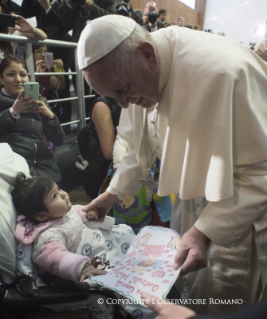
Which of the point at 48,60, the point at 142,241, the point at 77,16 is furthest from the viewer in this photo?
the point at 77,16

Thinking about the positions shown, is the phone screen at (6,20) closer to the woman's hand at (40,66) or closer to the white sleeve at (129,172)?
the woman's hand at (40,66)

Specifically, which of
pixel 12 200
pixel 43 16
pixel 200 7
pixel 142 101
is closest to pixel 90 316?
pixel 12 200

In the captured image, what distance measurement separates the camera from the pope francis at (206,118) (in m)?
0.95

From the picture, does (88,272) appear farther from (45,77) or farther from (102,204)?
(45,77)

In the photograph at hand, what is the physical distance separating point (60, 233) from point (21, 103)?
0.84 metres

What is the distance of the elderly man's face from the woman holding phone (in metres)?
0.90

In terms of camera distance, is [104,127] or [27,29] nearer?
[27,29]

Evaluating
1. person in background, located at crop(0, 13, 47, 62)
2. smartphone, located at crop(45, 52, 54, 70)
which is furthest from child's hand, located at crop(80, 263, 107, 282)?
smartphone, located at crop(45, 52, 54, 70)

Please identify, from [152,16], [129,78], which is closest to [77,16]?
[152,16]

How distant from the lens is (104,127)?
7.40ft

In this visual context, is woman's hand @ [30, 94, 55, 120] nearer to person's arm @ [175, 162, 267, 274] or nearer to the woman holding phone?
the woman holding phone

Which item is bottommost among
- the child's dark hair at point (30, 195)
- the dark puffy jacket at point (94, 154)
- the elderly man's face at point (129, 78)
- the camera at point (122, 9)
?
the dark puffy jacket at point (94, 154)

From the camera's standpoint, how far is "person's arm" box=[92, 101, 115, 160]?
2.25m

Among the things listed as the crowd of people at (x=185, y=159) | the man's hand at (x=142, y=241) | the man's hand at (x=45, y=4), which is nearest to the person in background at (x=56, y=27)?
the man's hand at (x=45, y=4)
